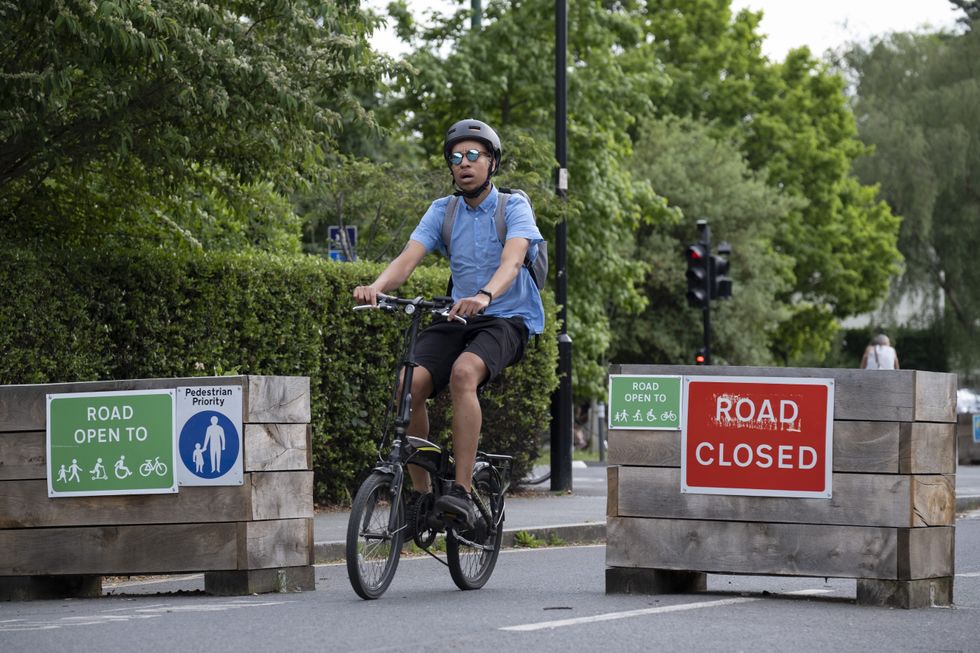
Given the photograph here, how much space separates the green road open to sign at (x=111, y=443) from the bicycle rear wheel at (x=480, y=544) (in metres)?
1.37

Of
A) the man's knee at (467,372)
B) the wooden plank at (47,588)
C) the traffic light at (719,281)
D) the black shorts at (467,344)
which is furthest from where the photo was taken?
the traffic light at (719,281)

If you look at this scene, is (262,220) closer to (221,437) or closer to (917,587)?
(221,437)

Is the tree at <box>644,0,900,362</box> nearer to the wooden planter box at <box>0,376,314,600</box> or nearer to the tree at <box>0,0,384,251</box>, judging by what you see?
the tree at <box>0,0,384,251</box>

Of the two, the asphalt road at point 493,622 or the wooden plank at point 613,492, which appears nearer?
the asphalt road at point 493,622

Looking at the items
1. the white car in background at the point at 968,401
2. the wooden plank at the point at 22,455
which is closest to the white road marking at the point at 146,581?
the wooden plank at the point at 22,455

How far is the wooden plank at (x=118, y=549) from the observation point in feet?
25.4

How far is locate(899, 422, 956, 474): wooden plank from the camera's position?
7.27 metres

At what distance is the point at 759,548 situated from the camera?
7.45 metres

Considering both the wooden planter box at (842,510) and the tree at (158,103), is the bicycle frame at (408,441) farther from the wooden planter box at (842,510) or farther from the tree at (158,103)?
the tree at (158,103)

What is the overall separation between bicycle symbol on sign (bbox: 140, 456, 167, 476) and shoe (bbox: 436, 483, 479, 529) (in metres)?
1.36

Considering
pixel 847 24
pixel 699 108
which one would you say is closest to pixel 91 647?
pixel 699 108

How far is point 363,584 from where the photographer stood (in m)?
7.23

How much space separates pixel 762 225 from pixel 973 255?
13.5 m

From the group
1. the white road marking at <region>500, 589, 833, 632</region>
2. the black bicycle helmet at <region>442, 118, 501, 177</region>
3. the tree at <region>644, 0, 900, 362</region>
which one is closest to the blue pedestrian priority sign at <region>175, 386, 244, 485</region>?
the black bicycle helmet at <region>442, 118, 501, 177</region>
